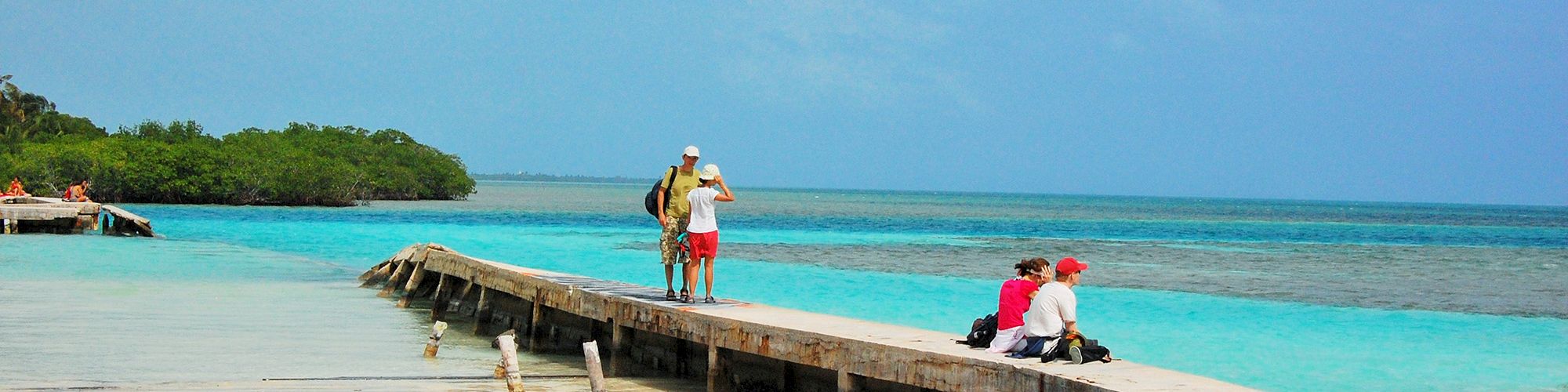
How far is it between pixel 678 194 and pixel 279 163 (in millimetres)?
67631

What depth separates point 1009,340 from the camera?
8945 mm

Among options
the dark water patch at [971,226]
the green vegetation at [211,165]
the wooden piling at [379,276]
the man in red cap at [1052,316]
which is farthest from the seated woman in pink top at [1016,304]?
the green vegetation at [211,165]

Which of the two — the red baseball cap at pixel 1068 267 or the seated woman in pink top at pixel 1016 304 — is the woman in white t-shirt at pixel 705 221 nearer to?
the seated woman in pink top at pixel 1016 304

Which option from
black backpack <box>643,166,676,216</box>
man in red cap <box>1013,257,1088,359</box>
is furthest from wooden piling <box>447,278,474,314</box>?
man in red cap <box>1013,257,1088,359</box>

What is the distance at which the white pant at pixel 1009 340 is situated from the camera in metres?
8.88

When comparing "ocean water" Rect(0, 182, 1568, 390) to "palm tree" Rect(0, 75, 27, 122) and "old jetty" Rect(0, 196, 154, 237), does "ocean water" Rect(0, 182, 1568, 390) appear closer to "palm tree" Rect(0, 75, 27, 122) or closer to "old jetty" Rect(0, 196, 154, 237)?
"old jetty" Rect(0, 196, 154, 237)

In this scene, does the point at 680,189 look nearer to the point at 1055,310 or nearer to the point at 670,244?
the point at 670,244

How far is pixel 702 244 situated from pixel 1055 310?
13.4 feet

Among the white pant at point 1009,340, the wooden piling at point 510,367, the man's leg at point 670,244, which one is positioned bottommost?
the wooden piling at point 510,367

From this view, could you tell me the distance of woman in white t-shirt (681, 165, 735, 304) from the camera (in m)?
11.8

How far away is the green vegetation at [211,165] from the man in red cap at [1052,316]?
64.0 m

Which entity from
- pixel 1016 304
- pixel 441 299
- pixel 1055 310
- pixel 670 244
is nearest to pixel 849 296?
pixel 441 299

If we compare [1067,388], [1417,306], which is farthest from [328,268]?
[1067,388]

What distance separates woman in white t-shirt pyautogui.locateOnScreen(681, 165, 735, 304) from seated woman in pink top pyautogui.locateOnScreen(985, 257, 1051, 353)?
9.82ft
